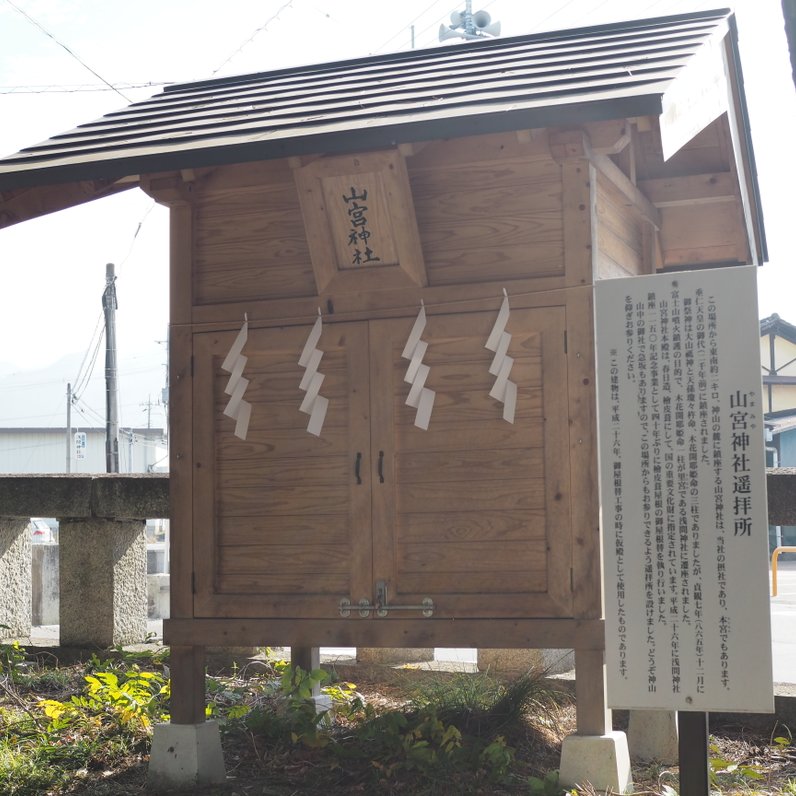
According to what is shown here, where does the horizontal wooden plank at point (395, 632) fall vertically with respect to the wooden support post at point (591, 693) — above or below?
above

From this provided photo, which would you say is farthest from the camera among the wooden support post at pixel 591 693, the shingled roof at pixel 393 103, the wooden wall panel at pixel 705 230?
the wooden wall panel at pixel 705 230

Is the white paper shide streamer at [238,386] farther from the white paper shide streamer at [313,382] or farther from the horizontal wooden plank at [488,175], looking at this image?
the horizontal wooden plank at [488,175]

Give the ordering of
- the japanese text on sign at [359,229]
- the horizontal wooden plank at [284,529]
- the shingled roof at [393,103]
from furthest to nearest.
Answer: the horizontal wooden plank at [284,529]
the japanese text on sign at [359,229]
the shingled roof at [393,103]

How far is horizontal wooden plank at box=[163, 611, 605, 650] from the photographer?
485 centimetres

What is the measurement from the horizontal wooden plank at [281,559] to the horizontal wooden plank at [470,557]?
332 millimetres

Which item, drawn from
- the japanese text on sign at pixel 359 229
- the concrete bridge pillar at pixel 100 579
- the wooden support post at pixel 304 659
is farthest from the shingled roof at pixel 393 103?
the wooden support post at pixel 304 659

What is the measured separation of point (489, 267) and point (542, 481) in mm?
1112

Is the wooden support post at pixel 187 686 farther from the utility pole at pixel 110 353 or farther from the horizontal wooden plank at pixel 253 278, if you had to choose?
the utility pole at pixel 110 353

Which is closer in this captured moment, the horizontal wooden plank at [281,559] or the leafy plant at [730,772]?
the leafy plant at [730,772]

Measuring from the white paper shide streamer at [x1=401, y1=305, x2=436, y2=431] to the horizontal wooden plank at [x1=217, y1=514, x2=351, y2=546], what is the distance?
2.23ft

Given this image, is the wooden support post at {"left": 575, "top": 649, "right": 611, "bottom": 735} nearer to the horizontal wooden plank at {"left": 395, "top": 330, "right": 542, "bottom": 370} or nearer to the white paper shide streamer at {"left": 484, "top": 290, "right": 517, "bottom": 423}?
the white paper shide streamer at {"left": 484, "top": 290, "right": 517, "bottom": 423}

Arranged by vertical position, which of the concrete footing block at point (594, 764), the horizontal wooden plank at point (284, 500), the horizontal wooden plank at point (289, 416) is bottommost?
the concrete footing block at point (594, 764)

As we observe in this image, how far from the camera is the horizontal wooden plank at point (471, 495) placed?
499 cm

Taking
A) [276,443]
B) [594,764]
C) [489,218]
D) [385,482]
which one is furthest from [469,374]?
[594,764]
